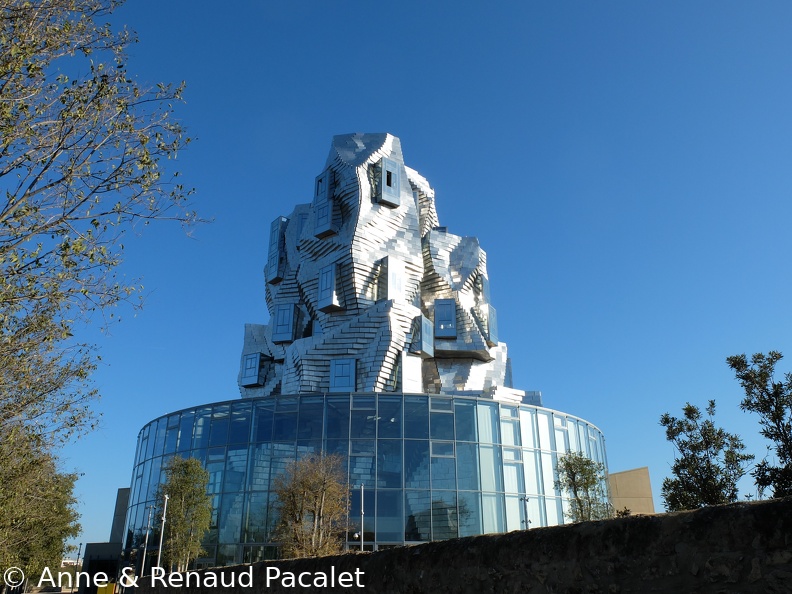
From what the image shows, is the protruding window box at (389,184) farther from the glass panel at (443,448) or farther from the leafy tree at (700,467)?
the leafy tree at (700,467)

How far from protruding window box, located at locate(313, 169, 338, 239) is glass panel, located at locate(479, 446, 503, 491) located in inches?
706

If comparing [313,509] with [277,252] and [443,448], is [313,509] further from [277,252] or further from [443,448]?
[277,252]

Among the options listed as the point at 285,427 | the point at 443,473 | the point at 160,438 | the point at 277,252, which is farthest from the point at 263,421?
the point at 277,252

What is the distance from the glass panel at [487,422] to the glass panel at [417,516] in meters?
5.27

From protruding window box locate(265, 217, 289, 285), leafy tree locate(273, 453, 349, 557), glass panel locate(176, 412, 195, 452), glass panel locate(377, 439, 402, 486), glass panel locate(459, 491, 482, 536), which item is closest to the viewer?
leafy tree locate(273, 453, 349, 557)

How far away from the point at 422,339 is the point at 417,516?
11.9 m

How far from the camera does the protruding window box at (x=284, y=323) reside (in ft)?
155

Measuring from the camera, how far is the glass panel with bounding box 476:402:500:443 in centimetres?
3903

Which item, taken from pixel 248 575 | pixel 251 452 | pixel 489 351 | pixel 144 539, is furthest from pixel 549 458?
pixel 248 575

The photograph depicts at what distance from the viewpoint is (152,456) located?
42750mm

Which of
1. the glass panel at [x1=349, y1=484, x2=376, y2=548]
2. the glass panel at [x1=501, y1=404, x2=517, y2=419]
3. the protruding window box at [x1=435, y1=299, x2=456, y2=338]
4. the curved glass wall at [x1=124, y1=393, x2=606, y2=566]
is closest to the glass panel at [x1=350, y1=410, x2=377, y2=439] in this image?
the curved glass wall at [x1=124, y1=393, x2=606, y2=566]

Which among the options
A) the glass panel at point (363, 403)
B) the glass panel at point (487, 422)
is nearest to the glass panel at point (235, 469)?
the glass panel at point (363, 403)

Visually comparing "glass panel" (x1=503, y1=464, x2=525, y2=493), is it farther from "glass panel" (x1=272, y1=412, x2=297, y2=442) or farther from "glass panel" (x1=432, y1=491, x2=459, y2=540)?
"glass panel" (x1=272, y1=412, x2=297, y2=442)

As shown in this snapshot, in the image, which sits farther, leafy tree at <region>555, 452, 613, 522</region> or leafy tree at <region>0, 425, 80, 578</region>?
leafy tree at <region>555, 452, 613, 522</region>
